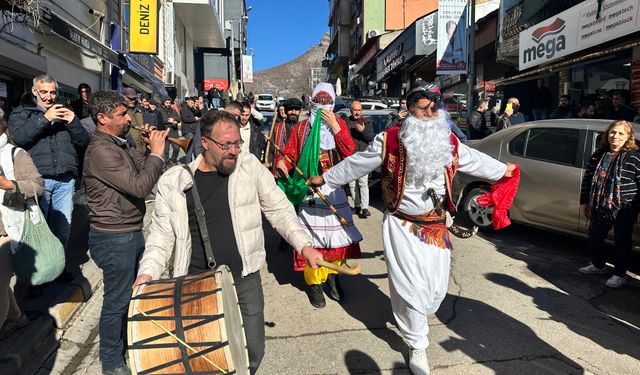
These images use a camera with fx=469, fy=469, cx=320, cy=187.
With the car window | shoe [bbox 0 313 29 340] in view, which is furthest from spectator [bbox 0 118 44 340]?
the car window

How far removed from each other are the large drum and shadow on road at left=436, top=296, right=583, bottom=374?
2065 millimetres

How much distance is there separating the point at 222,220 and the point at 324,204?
1.95 meters

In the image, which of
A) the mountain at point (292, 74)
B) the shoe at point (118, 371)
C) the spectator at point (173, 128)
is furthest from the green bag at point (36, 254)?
the mountain at point (292, 74)

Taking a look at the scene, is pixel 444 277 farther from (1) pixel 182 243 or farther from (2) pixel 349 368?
(1) pixel 182 243

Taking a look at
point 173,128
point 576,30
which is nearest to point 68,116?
point 173,128

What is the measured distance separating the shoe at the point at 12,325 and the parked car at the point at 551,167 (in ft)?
16.3

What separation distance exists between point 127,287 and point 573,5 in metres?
11.5

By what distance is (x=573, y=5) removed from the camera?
10742 millimetres

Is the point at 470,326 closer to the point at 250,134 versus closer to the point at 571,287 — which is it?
the point at 571,287

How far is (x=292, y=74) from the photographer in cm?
12488

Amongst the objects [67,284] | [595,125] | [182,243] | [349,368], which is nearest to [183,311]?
[182,243]

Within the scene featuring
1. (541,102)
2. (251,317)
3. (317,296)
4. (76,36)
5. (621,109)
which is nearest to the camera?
(251,317)

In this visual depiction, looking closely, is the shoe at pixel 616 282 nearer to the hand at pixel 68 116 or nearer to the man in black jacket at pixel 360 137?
the man in black jacket at pixel 360 137

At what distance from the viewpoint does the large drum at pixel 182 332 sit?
6.57ft
